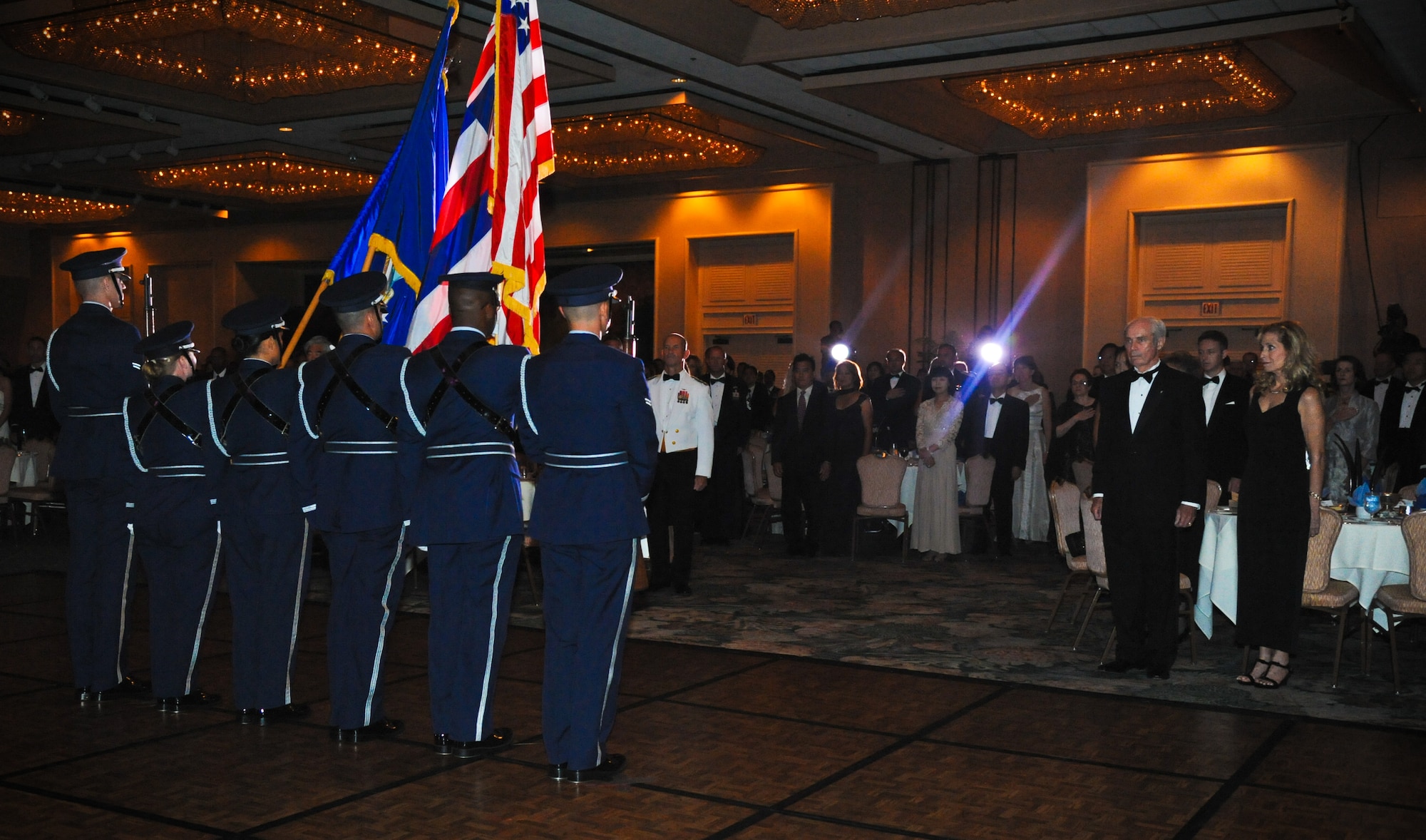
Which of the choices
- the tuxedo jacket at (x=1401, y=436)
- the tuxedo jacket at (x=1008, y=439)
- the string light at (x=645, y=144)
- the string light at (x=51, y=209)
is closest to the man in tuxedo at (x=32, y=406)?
the string light at (x=51, y=209)

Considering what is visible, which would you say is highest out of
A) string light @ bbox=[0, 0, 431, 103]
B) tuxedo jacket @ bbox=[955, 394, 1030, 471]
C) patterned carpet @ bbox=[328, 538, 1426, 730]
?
string light @ bbox=[0, 0, 431, 103]

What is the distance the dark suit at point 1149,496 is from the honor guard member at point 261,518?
359 centimetres

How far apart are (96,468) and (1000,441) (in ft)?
22.3

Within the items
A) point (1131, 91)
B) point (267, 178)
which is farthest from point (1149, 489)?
point (267, 178)

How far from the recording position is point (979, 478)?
31.7 feet

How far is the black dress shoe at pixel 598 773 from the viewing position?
157 inches

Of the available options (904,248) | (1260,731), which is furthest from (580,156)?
(1260,731)

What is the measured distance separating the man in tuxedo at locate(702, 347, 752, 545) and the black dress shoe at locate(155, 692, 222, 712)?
5.73 metres

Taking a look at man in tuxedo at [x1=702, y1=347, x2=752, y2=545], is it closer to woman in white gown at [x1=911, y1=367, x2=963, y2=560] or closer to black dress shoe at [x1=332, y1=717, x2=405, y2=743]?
Answer: woman in white gown at [x1=911, y1=367, x2=963, y2=560]

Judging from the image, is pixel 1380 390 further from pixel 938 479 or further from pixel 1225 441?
pixel 1225 441

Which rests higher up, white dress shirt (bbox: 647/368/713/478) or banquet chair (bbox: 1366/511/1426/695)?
white dress shirt (bbox: 647/368/713/478)

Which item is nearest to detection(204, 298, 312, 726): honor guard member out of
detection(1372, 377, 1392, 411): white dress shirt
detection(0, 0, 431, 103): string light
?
detection(0, 0, 431, 103): string light

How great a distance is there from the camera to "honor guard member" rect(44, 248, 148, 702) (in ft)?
16.1

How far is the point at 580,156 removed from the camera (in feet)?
46.1
